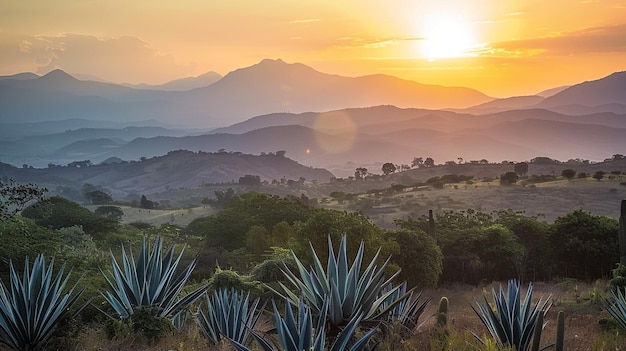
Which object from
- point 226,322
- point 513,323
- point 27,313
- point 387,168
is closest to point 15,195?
point 27,313

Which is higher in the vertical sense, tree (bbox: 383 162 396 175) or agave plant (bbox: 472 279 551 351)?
tree (bbox: 383 162 396 175)

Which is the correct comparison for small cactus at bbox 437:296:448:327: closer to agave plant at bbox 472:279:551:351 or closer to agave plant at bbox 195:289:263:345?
agave plant at bbox 472:279:551:351

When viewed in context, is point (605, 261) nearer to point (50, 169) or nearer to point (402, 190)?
point (402, 190)

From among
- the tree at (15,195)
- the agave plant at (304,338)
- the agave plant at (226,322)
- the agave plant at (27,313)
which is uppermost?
the tree at (15,195)


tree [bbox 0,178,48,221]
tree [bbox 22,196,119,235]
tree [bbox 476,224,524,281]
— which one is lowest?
tree [bbox 476,224,524,281]

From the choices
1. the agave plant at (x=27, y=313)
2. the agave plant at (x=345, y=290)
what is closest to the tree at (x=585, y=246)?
the agave plant at (x=345, y=290)

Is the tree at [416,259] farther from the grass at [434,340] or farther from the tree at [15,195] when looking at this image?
the tree at [15,195]

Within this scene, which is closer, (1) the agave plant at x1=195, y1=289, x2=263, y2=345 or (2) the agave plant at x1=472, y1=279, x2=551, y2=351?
(2) the agave plant at x1=472, y1=279, x2=551, y2=351

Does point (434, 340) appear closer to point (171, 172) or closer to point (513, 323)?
point (513, 323)

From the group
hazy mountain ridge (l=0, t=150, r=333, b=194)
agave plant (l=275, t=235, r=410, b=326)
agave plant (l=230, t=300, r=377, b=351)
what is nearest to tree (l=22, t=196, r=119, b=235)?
agave plant (l=275, t=235, r=410, b=326)

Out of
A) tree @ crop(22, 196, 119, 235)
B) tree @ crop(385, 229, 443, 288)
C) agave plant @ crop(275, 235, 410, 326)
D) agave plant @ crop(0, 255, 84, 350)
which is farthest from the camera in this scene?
tree @ crop(22, 196, 119, 235)

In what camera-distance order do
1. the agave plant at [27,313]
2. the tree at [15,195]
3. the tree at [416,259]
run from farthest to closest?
the tree at [416,259] < the tree at [15,195] < the agave plant at [27,313]

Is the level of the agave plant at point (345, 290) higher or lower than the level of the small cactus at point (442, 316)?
higher

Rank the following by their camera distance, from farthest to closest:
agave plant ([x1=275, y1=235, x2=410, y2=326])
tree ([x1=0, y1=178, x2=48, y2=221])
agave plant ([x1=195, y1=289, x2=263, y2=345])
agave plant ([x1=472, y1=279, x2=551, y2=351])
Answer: tree ([x1=0, y1=178, x2=48, y2=221]), agave plant ([x1=195, y1=289, x2=263, y2=345]), agave plant ([x1=472, y1=279, x2=551, y2=351]), agave plant ([x1=275, y1=235, x2=410, y2=326])
